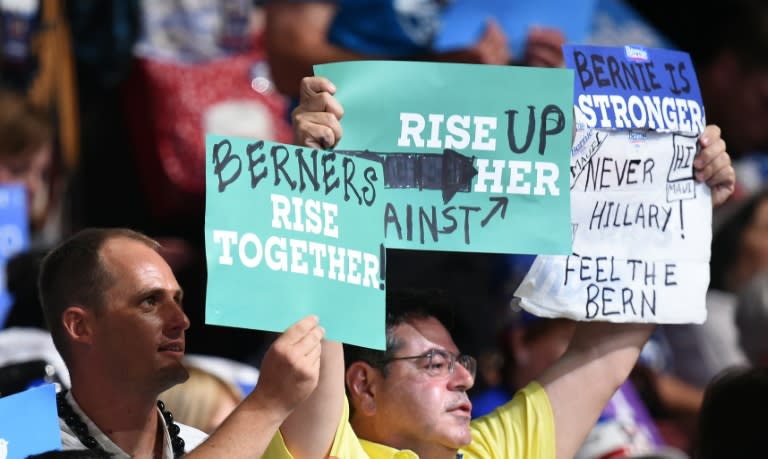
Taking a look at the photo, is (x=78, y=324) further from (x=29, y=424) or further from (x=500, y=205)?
(x=500, y=205)

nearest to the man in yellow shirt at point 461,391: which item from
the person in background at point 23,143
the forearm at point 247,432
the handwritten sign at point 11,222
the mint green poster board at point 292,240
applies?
the mint green poster board at point 292,240

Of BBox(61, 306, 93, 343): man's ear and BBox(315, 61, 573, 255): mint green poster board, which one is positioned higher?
BBox(315, 61, 573, 255): mint green poster board

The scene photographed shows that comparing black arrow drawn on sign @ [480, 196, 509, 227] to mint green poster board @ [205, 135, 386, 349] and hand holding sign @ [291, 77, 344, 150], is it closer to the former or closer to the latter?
mint green poster board @ [205, 135, 386, 349]

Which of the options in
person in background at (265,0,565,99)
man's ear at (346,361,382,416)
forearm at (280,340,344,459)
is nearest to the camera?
forearm at (280,340,344,459)

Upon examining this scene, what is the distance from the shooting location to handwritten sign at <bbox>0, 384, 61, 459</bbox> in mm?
3260

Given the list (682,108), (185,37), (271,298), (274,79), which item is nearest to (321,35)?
(274,79)

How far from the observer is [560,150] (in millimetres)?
3615

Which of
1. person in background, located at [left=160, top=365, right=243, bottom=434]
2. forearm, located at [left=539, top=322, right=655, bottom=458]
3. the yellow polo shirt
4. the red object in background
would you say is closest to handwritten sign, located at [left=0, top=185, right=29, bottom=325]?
the red object in background

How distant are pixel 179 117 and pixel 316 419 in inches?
119

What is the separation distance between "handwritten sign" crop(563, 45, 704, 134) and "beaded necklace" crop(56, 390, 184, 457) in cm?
125

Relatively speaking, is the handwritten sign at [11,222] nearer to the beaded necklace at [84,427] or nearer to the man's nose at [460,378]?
the beaded necklace at [84,427]

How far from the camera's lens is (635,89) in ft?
12.8

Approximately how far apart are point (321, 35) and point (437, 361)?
2.33 metres

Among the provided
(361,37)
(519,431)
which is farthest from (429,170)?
(361,37)
